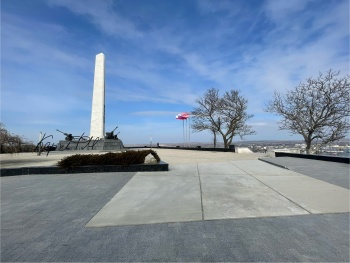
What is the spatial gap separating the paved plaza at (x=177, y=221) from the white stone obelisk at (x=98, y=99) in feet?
68.2

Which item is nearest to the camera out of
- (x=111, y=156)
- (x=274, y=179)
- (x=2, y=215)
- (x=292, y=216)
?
(x=292, y=216)

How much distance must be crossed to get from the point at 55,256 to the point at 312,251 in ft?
10.8

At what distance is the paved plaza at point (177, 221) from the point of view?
3326 mm

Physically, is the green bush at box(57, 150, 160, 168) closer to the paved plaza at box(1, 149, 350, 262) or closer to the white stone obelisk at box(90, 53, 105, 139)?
the paved plaza at box(1, 149, 350, 262)

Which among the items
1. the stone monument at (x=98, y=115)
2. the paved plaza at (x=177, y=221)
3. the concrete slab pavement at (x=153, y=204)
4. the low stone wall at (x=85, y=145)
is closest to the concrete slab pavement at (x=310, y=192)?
the paved plaza at (x=177, y=221)

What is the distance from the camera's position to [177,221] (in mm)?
4418

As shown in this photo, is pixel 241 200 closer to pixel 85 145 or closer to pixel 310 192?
pixel 310 192

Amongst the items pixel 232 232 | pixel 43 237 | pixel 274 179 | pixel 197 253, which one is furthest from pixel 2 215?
pixel 274 179

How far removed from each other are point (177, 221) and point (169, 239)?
29.0 inches

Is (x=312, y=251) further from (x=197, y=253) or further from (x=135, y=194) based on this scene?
(x=135, y=194)

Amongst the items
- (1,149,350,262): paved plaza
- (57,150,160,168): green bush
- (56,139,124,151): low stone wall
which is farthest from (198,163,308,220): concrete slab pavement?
(56,139,124,151): low stone wall

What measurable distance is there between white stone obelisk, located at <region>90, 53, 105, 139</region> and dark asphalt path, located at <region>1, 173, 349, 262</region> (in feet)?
76.7

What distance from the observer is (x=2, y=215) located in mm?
5051

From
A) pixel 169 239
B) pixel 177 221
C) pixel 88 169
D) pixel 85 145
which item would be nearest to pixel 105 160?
pixel 88 169
